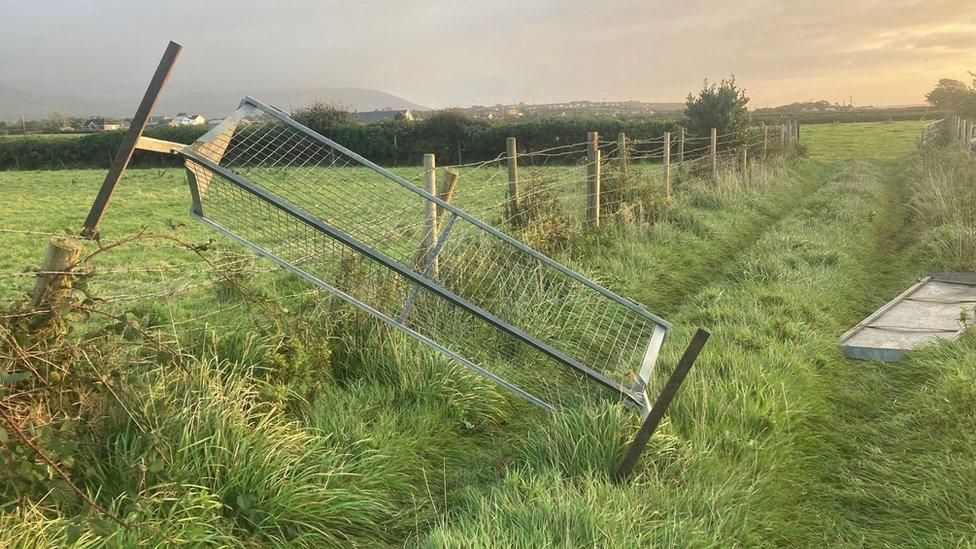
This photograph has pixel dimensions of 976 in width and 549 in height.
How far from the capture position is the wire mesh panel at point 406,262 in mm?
3518

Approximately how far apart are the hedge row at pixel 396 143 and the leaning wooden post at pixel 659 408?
36.8 meters

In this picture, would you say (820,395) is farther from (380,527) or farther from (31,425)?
(31,425)

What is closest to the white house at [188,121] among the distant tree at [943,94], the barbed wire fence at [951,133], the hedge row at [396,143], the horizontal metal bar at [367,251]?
the hedge row at [396,143]

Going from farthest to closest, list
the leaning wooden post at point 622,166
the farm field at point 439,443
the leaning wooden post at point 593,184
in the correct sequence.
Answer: the leaning wooden post at point 622,166, the leaning wooden post at point 593,184, the farm field at point 439,443

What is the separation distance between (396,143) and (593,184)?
33.1 meters

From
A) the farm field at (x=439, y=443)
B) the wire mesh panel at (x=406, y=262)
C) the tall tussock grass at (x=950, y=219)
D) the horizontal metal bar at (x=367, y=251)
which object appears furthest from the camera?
the tall tussock grass at (x=950, y=219)

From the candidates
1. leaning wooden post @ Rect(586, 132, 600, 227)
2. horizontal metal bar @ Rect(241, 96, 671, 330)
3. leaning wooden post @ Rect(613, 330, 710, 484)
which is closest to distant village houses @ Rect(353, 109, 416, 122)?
leaning wooden post @ Rect(586, 132, 600, 227)

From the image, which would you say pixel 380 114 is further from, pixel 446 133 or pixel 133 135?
pixel 133 135

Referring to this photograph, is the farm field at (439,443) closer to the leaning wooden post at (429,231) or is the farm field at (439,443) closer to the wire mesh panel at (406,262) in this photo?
the wire mesh panel at (406,262)

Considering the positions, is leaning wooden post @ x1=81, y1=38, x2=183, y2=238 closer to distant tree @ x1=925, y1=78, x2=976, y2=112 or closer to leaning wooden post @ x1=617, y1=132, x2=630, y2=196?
leaning wooden post @ x1=617, y1=132, x2=630, y2=196

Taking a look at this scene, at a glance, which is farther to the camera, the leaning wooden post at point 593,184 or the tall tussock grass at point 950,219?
the leaning wooden post at point 593,184

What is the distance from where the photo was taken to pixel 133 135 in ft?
9.72

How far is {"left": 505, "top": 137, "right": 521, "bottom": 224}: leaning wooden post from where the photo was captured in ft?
24.9

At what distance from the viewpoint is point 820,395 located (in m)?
4.48
